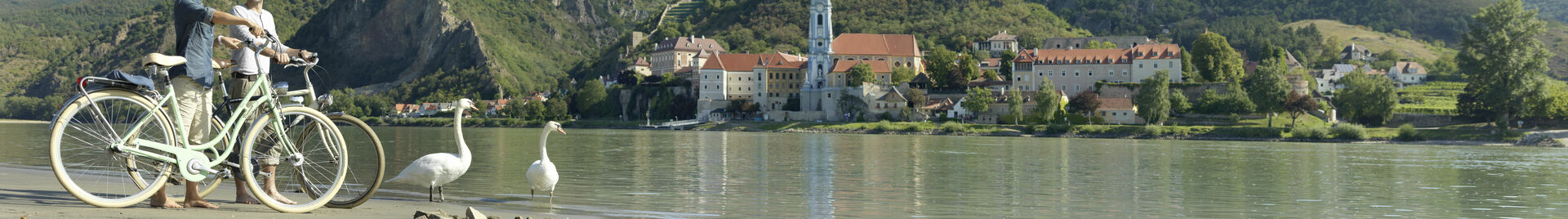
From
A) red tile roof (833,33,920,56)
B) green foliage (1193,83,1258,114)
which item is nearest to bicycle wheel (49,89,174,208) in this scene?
green foliage (1193,83,1258,114)

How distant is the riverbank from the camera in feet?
221

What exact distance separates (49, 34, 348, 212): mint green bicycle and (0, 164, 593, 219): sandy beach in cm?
22

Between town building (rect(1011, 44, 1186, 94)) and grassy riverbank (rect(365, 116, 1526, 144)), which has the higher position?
town building (rect(1011, 44, 1186, 94))

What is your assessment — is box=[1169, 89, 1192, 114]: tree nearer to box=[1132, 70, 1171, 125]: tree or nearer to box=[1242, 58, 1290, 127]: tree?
box=[1132, 70, 1171, 125]: tree

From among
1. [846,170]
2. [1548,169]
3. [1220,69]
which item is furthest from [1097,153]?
[1220,69]

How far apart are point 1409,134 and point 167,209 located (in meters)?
69.8

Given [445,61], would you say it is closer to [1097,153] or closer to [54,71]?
[54,71]

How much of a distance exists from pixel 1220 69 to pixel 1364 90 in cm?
1472

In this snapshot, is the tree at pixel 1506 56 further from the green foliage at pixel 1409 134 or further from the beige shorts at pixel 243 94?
the beige shorts at pixel 243 94

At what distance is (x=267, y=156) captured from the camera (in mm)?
9461

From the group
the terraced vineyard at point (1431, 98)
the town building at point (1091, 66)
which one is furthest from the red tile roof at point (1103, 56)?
the terraced vineyard at point (1431, 98)

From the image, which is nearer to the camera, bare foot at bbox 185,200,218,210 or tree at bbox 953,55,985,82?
bare foot at bbox 185,200,218,210

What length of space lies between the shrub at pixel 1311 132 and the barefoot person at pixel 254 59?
67.7m

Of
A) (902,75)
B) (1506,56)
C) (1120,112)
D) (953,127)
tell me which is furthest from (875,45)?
(1506,56)
